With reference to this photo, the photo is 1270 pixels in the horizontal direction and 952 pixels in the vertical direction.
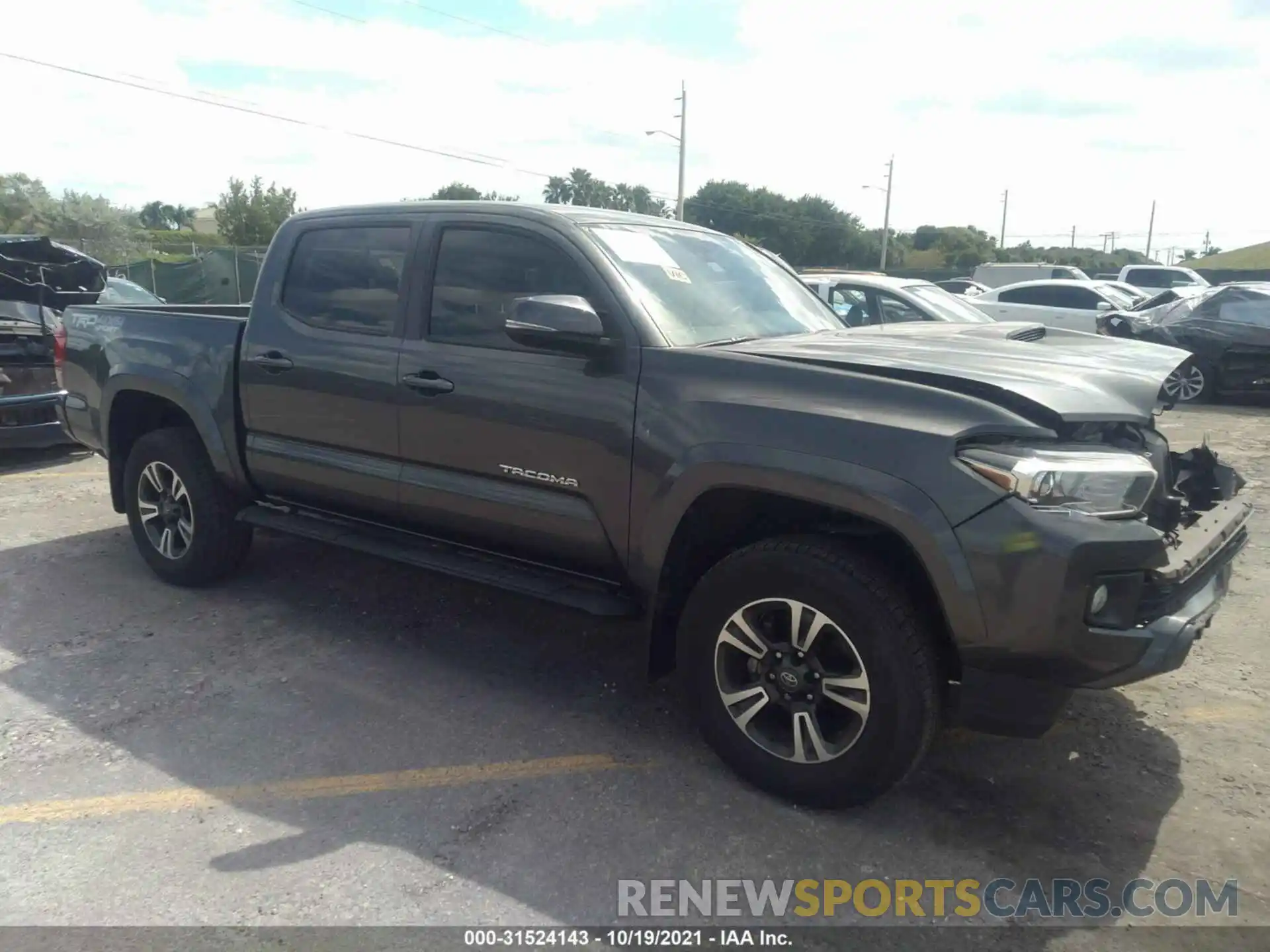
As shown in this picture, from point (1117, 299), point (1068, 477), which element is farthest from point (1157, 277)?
point (1068, 477)

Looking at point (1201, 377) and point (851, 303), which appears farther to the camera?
point (1201, 377)

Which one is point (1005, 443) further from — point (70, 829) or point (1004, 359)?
point (70, 829)

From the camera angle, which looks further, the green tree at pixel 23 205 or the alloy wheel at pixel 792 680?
the green tree at pixel 23 205

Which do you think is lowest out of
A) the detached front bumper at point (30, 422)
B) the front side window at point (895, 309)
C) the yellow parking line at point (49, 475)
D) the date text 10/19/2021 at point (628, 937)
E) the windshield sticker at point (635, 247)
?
the yellow parking line at point (49, 475)

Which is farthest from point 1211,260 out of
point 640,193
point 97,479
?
point 97,479

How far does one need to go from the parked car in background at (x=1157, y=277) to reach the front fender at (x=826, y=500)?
28109 mm

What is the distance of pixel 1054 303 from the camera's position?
16656mm

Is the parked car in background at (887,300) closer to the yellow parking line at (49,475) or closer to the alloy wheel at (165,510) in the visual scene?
the alloy wheel at (165,510)

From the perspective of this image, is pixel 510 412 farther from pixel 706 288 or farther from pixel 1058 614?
pixel 1058 614

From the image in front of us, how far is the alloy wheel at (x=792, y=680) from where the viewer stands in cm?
310

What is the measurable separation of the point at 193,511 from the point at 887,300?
23.7 feet

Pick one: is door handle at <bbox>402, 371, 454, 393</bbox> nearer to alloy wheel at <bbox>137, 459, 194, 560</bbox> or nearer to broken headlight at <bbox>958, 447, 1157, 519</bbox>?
alloy wheel at <bbox>137, 459, 194, 560</bbox>

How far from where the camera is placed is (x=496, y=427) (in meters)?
3.88

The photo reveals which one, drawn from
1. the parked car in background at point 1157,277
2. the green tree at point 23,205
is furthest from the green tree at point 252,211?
the parked car in background at point 1157,277
